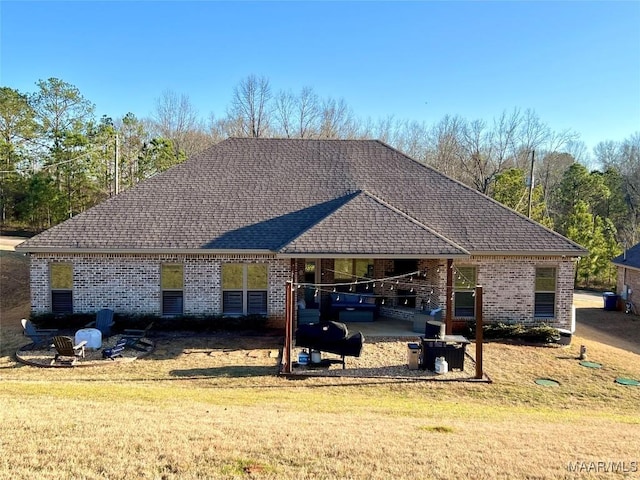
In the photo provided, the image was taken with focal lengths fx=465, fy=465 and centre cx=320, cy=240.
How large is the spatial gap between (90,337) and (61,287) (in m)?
3.40

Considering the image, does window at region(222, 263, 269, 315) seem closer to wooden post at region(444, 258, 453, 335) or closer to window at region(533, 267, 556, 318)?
wooden post at region(444, 258, 453, 335)

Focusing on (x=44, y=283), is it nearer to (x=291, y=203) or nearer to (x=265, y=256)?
(x=265, y=256)

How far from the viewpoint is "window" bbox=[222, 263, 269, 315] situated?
1505cm

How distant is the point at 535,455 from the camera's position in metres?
5.92

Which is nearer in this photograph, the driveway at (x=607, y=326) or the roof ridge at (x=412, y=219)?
the roof ridge at (x=412, y=219)

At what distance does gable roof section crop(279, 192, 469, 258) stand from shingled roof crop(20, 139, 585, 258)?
0.03m

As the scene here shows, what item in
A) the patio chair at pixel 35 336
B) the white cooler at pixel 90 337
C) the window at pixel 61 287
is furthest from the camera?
the window at pixel 61 287

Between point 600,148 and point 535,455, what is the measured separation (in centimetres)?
6866

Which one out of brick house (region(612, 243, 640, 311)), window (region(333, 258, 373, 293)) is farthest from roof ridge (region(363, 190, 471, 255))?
brick house (region(612, 243, 640, 311))

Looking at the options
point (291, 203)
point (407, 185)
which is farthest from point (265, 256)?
point (407, 185)

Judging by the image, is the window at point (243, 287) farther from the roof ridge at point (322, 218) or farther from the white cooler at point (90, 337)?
the white cooler at point (90, 337)

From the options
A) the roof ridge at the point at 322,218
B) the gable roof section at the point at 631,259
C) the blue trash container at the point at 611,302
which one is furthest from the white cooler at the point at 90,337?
the gable roof section at the point at 631,259

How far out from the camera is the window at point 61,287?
14.9m

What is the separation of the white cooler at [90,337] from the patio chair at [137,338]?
0.78m
